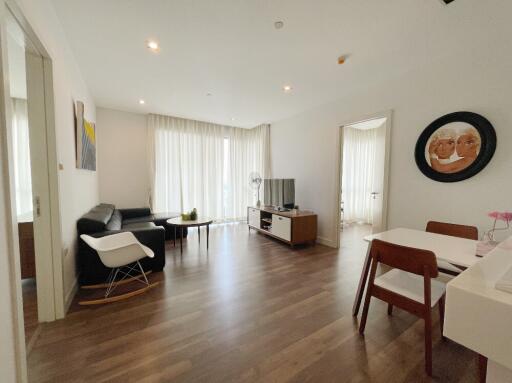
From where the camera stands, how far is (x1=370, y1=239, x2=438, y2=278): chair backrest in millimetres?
1361

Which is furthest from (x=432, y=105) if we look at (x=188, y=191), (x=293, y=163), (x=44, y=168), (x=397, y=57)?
(x=188, y=191)

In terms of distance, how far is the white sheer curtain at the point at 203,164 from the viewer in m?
4.86

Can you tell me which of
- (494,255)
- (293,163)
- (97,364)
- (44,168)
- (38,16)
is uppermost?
(38,16)

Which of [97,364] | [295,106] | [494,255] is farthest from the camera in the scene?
[295,106]

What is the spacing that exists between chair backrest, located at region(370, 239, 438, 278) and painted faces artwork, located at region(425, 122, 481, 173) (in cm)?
166

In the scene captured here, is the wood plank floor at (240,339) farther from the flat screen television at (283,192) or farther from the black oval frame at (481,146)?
the flat screen television at (283,192)

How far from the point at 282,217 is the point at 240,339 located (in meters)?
2.50

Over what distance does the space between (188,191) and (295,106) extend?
322 centimetres

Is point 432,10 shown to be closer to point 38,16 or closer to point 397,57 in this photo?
point 397,57

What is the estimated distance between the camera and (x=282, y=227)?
13.0 ft

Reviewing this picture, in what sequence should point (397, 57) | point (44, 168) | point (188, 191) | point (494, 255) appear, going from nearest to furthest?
point (494, 255) < point (44, 168) < point (397, 57) < point (188, 191)

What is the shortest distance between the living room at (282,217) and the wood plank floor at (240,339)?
0.01 m

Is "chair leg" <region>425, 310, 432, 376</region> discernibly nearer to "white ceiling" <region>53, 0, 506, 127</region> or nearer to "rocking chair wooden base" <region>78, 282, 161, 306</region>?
"white ceiling" <region>53, 0, 506, 127</region>

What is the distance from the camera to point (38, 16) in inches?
58.1
